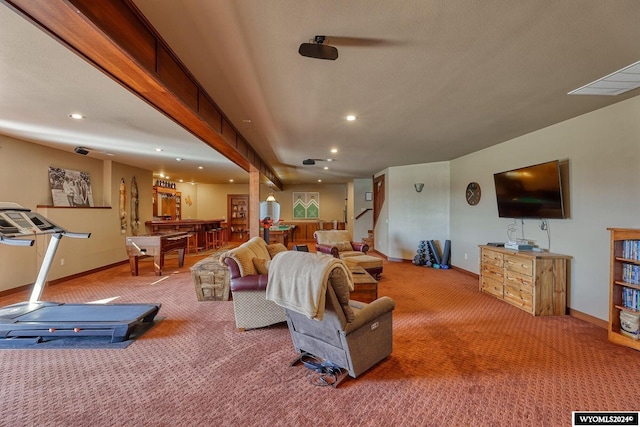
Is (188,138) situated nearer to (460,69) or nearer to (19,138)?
(19,138)

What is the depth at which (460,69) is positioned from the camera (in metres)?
2.49

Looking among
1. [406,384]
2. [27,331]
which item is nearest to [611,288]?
[406,384]

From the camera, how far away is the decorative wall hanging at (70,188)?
5.49 meters

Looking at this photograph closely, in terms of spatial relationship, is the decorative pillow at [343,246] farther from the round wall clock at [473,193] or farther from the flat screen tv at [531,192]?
the flat screen tv at [531,192]

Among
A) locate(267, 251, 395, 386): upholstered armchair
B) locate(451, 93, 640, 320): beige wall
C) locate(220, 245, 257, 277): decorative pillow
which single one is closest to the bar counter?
locate(220, 245, 257, 277): decorative pillow

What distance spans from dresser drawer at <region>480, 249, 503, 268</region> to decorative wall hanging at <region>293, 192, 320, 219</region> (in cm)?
Answer: 856

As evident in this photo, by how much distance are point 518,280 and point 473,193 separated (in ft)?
7.53

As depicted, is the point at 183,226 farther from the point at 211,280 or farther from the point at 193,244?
the point at 211,280

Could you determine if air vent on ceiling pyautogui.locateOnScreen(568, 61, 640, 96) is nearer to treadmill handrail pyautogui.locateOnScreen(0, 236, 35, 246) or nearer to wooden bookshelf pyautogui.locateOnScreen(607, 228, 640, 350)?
wooden bookshelf pyautogui.locateOnScreen(607, 228, 640, 350)

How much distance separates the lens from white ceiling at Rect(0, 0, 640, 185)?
5.98 ft

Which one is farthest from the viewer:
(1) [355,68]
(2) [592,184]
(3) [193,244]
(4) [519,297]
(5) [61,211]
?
(3) [193,244]

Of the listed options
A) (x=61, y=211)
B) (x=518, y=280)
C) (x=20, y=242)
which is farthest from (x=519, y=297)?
(x=61, y=211)

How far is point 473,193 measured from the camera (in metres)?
5.82

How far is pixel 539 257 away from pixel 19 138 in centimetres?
807
